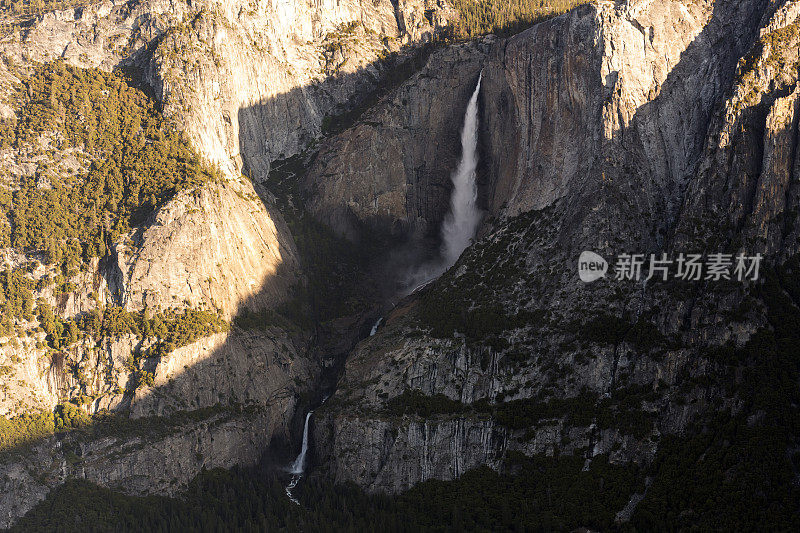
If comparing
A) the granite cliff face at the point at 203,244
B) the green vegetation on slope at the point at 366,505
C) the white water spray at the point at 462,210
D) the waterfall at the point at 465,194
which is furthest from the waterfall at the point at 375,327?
the green vegetation on slope at the point at 366,505

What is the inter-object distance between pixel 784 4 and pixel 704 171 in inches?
938

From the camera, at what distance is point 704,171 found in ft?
383

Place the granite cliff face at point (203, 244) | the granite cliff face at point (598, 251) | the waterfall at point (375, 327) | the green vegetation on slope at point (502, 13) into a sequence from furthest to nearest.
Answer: the green vegetation on slope at point (502, 13), the waterfall at point (375, 327), the granite cliff face at point (203, 244), the granite cliff face at point (598, 251)

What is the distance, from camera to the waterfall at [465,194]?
15100 cm

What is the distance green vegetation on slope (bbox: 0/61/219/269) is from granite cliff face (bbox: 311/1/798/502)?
3575cm

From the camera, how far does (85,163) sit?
140 meters

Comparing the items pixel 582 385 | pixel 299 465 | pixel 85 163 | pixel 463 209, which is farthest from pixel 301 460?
pixel 85 163

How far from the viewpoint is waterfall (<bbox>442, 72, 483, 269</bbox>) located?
151000 millimetres

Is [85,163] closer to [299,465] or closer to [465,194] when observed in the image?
[299,465]

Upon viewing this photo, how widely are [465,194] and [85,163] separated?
54.3 meters

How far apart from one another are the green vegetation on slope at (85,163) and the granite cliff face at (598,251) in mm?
35752

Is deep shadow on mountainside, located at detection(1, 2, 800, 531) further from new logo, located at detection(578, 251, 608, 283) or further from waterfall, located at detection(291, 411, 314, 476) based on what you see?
waterfall, located at detection(291, 411, 314, 476)

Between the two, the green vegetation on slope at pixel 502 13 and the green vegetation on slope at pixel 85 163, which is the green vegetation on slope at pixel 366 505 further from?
the green vegetation on slope at pixel 502 13

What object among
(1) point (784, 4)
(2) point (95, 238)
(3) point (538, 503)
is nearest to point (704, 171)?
(1) point (784, 4)
